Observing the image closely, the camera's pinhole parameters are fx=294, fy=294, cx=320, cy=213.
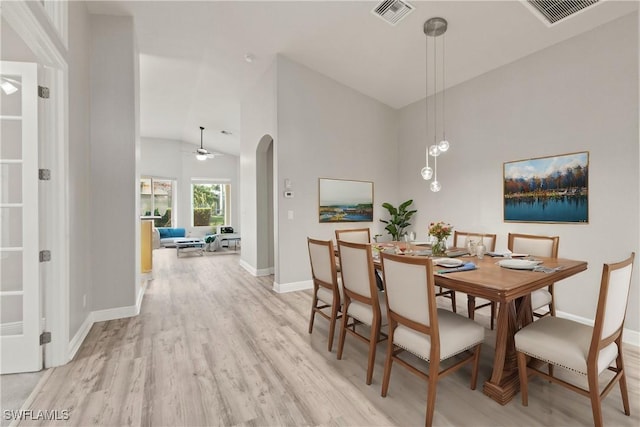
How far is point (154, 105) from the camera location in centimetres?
657

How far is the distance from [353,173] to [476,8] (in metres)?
2.73

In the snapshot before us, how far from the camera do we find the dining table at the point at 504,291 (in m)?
1.71

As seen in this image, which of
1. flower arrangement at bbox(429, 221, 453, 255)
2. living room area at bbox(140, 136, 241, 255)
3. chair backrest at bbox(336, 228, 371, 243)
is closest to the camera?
flower arrangement at bbox(429, 221, 453, 255)

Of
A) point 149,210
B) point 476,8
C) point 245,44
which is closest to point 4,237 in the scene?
point 245,44

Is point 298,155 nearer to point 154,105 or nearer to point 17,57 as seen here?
point 17,57

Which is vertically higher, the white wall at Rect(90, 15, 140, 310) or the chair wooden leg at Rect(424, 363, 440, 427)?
the white wall at Rect(90, 15, 140, 310)

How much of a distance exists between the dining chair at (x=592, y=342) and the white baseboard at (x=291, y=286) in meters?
3.11

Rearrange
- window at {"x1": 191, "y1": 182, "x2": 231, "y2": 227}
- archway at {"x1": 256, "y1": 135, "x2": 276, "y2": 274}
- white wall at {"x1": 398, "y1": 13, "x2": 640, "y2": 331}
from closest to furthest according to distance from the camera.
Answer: white wall at {"x1": 398, "y1": 13, "x2": 640, "y2": 331}
archway at {"x1": 256, "y1": 135, "x2": 276, "y2": 274}
window at {"x1": 191, "y1": 182, "x2": 231, "y2": 227}

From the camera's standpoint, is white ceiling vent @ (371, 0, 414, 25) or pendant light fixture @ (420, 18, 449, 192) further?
white ceiling vent @ (371, 0, 414, 25)

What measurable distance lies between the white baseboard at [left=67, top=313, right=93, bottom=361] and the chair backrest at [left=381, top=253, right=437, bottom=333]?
2.64m

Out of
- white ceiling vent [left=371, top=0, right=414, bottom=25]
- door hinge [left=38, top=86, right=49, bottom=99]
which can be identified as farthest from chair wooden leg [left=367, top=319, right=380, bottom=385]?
white ceiling vent [left=371, top=0, right=414, bottom=25]

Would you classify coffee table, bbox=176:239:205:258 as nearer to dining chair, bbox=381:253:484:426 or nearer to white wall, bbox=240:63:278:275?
white wall, bbox=240:63:278:275

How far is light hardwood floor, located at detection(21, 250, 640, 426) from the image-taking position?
175 cm

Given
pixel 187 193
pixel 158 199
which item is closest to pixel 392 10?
pixel 187 193
